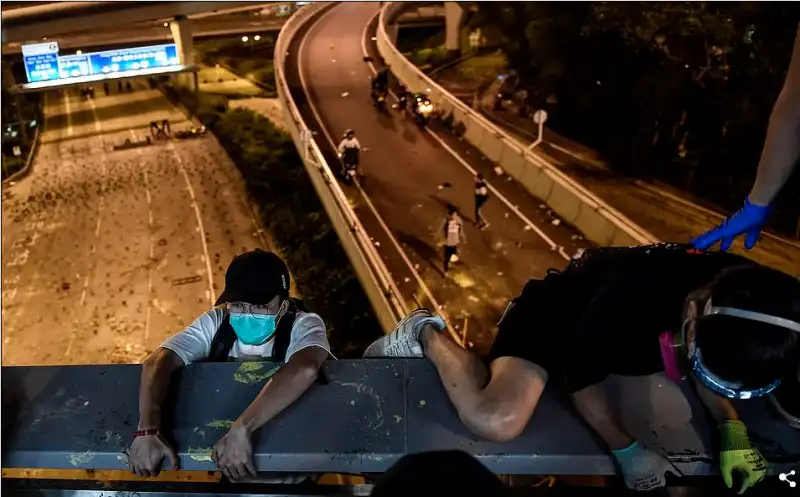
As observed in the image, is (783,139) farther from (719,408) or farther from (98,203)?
(98,203)

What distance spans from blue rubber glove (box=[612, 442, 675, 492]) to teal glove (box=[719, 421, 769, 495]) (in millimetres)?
157

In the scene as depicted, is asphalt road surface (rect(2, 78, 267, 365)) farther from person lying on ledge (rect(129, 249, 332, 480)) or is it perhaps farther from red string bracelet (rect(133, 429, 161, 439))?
red string bracelet (rect(133, 429, 161, 439))

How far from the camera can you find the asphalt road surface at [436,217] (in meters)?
11.3

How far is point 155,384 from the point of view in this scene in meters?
2.14

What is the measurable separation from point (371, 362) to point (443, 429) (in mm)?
379

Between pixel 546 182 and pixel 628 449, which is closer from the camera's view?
pixel 628 449

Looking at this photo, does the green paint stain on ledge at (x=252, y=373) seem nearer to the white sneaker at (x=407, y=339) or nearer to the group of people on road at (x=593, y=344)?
the group of people on road at (x=593, y=344)

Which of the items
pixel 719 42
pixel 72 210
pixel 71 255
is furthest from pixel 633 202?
pixel 72 210

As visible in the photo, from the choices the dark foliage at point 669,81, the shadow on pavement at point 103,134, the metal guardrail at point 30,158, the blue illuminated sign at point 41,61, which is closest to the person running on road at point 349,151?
the dark foliage at point 669,81

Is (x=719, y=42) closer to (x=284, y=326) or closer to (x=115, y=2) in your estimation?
(x=115, y=2)

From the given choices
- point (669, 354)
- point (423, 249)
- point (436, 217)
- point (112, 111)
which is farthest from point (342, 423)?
point (112, 111)

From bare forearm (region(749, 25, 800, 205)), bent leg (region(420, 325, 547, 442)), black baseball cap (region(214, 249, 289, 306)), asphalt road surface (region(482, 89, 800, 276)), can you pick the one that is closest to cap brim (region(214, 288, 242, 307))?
black baseball cap (region(214, 249, 289, 306))

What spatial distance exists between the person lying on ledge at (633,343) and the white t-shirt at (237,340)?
1.12 feet

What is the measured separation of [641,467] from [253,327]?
144cm
